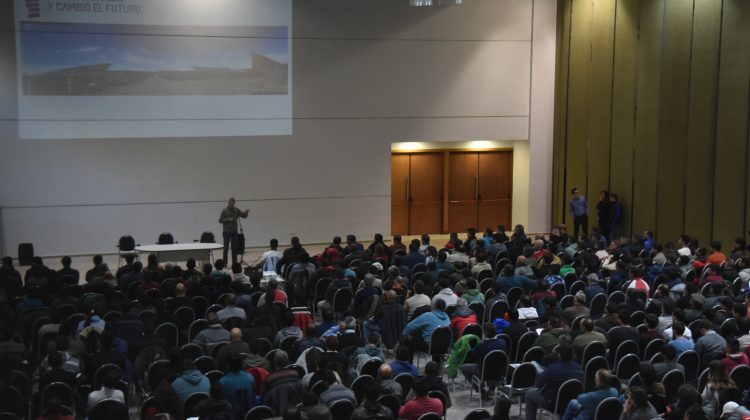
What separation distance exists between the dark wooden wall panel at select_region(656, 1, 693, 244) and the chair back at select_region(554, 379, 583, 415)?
36.3ft

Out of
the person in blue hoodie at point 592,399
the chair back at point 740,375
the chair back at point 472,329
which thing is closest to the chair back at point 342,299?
the chair back at point 472,329

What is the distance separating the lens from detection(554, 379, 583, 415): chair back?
855cm

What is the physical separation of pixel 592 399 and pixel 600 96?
46.0 feet

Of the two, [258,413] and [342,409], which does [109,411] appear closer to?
[258,413]

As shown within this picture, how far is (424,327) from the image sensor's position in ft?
35.9

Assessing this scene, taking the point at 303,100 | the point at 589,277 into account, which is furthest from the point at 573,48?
the point at 589,277

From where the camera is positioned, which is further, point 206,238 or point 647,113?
Result: point 647,113

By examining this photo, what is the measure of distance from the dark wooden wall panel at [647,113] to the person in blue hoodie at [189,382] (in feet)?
44.6

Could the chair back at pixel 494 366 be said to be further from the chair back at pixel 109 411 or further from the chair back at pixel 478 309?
the chair back at pixel 109 411

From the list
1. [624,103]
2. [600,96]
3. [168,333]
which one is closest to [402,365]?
[168,333]

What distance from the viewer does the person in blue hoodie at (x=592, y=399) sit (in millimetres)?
7914

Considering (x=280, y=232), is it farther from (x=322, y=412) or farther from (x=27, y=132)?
(x=322, y=412)

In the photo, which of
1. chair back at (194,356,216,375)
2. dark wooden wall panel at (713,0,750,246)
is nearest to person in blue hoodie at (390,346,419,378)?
chair back at (194,356,216,375)

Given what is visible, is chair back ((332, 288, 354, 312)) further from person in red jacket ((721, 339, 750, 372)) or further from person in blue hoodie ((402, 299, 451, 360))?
person in red jacket ((721, 339, 750, 372))
